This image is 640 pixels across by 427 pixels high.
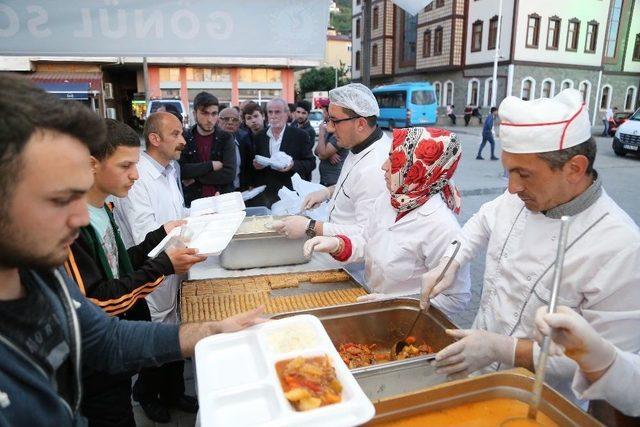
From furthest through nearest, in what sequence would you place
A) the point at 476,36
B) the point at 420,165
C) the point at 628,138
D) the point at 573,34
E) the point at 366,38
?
the point at 476,36 → the point at 573,34 → the point at 628,138 → the point at 366,38 → the point at 420,165

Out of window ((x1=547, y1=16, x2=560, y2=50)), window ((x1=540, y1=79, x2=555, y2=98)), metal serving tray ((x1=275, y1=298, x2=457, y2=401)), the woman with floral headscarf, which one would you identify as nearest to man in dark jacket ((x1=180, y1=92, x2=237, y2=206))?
the woman with floral headscarf

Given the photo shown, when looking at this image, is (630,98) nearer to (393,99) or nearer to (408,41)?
(408,41)

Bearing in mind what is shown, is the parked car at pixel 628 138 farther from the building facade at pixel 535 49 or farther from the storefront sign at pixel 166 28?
the storefront sign at pixel 166 28

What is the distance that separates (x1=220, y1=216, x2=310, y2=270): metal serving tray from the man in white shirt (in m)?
0.40

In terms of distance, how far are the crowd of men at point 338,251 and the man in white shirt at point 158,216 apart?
0.01m

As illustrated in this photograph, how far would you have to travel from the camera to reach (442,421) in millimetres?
1174

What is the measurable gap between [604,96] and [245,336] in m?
35.5

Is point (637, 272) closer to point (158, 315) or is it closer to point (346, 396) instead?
point (346, 396)

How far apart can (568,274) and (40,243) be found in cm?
156

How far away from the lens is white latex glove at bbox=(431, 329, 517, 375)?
1.45m

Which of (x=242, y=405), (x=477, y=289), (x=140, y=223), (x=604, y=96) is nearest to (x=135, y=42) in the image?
(x=140, y=223)

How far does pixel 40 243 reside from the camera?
0.94m

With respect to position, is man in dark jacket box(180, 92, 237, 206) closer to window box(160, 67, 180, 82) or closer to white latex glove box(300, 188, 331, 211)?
white latex glove box(300, 188, 331, 211)

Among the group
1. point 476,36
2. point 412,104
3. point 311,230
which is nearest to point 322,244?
point 311,230
